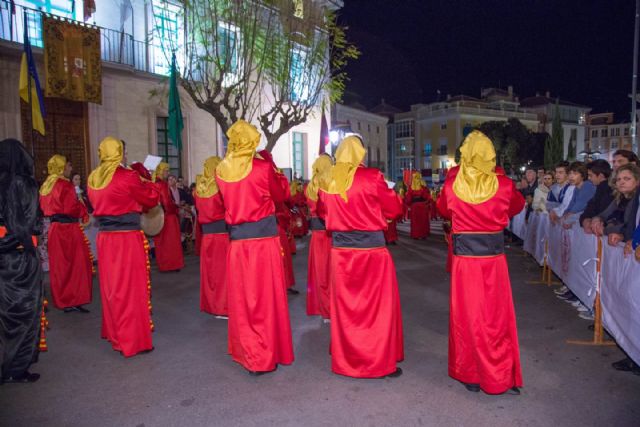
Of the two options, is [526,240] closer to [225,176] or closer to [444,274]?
[444,274]

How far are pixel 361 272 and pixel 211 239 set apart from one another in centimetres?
310

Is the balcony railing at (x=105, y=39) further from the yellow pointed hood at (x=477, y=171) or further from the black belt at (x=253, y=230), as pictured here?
the yellow pointed hood at (x=477, y=171)

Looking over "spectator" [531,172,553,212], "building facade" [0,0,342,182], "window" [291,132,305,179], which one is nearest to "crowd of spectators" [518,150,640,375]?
"spectator" [531,172,553,212]

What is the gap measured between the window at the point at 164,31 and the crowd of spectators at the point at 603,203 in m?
12.1

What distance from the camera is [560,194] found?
930 centimetres

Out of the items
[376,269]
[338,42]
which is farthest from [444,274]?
[338,42]

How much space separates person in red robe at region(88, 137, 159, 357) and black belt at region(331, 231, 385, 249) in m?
2.30

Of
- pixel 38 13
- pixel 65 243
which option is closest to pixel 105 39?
pixel 38 13

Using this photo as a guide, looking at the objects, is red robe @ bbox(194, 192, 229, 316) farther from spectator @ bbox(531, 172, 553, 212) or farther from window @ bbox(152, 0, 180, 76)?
window @ bbox(152, 0, 180, 76)

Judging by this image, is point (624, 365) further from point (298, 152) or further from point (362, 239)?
point (298, 152)

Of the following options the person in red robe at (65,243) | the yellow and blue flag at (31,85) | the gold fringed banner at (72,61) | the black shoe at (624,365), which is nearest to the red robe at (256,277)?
the black shoe at (624,365)

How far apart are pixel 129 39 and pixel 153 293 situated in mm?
10179

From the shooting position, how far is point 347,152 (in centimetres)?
450

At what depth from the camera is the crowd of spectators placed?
4.85 meters
